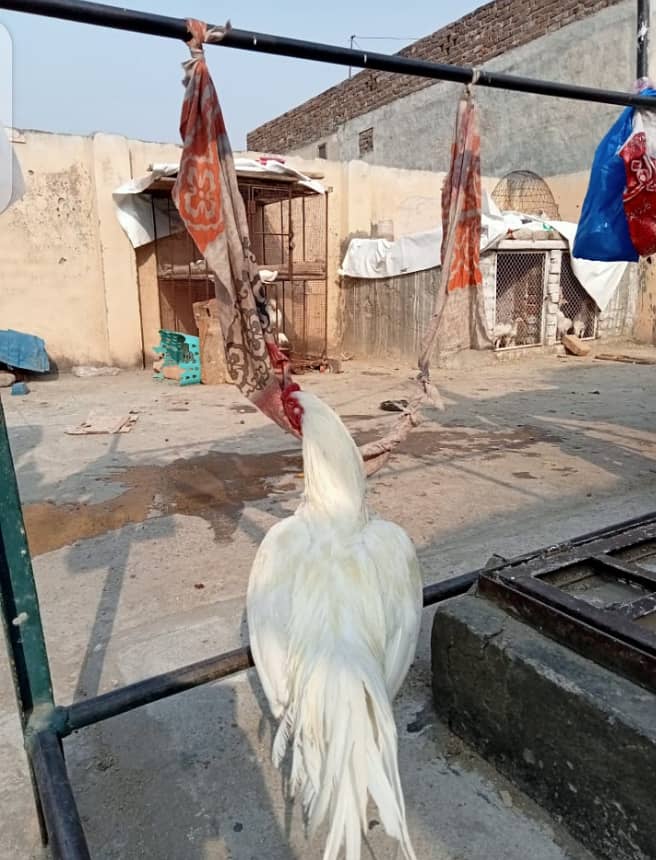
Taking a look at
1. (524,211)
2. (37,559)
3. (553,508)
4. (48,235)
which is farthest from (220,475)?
(524,211)

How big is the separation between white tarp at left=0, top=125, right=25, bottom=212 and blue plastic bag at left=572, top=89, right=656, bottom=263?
3.65 m

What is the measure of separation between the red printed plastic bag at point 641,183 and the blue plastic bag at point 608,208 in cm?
8

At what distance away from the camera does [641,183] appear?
12.5ft

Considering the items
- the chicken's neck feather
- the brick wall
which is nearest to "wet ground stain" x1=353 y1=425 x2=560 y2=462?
the chicken's neck feather

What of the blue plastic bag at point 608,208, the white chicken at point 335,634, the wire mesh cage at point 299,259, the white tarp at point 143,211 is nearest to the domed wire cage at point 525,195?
the wire mesh cage at point 299,259

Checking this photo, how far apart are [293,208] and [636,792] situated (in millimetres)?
12155

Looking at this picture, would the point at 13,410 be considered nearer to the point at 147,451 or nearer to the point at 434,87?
the point at 147,451

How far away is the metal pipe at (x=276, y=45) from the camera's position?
1788 millimetres

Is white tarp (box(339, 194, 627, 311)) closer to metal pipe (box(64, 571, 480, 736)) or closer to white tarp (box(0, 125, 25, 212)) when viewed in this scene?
metal pipe (box(64, 571, 480, 736))

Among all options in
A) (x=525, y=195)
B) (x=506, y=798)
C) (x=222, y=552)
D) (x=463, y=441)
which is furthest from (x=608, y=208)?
(x=525, y=195)

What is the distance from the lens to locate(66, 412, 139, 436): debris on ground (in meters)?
6.49

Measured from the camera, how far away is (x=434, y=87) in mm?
15273

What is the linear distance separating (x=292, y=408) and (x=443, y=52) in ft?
51.9

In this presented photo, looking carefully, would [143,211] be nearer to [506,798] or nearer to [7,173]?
[7,173]
